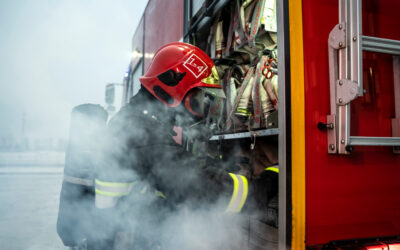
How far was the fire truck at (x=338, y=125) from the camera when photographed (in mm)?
1062

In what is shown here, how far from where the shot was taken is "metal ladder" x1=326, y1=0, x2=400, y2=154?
3.35ft

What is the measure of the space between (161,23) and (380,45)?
156 inches

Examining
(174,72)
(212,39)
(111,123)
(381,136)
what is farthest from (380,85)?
(212,39)

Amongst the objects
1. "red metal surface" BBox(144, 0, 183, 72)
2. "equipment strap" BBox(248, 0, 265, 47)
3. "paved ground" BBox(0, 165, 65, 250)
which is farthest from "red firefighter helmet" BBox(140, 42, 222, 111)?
"paved ground" BBox(0, 165, 65, 250)

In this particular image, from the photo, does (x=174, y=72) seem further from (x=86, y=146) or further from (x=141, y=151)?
(x=86, y=146)

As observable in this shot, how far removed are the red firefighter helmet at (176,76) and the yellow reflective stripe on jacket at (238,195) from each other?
2.39ft

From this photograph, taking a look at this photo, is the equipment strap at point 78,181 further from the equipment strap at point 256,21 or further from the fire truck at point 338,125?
the equipment strap at point 256,21

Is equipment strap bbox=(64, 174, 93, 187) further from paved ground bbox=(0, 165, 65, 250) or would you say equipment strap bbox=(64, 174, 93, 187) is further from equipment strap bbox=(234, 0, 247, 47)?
paved ground bbox=(0, 165, 65, 250)

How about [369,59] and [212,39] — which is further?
[212,39]

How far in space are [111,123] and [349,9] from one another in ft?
4.68

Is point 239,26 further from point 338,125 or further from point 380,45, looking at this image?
point 338,125

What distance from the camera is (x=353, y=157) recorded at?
3.70 feet

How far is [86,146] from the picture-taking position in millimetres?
1700

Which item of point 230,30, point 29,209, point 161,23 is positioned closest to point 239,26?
point 230,30
